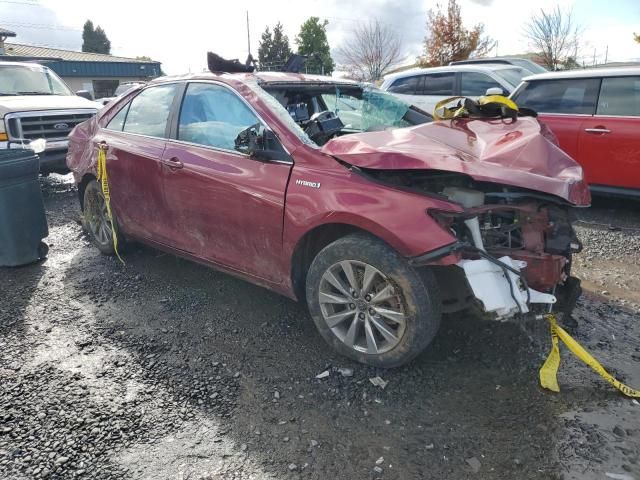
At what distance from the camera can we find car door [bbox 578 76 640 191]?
18.4ft

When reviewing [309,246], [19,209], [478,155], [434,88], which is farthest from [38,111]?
[478,155]

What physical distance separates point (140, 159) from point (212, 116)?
83 centimetres

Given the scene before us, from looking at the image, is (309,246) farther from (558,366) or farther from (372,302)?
(558,366)

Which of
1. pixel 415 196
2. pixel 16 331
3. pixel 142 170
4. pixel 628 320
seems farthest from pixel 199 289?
pixel 628 320

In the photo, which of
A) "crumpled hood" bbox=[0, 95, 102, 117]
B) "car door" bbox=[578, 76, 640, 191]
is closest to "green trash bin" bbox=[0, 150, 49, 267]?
"crumpled hood" bbox=[0, 95, 102, 117]

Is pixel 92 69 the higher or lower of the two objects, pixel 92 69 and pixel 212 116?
the higher

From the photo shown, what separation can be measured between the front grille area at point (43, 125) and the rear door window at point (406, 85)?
5.77 metres

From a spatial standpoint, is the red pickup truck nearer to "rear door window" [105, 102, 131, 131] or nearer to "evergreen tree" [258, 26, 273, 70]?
"rear door window" [105, 102, 131, 131]

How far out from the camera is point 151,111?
427 cm

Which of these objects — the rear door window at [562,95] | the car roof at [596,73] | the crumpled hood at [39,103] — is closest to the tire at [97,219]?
the crumpled hood at [39,103]

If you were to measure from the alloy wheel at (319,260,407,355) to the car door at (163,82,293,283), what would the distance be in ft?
1.46

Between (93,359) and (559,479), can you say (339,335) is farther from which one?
(93,359)

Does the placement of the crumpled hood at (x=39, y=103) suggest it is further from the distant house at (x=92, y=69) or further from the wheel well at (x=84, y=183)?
the distant house at (x=92, y=69)

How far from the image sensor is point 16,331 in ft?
11.9
